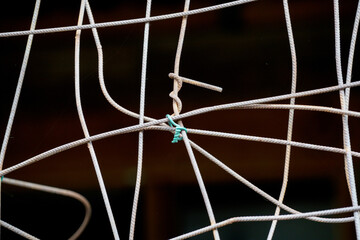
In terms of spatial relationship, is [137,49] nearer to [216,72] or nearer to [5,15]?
[216,72]

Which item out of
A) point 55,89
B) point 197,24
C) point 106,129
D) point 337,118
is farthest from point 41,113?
point 337,118

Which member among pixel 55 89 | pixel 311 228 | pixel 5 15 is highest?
pixel 5 15

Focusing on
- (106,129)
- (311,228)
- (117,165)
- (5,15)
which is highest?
(5,15)

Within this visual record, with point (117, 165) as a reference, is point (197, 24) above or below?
above

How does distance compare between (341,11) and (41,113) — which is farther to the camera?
(41,113)

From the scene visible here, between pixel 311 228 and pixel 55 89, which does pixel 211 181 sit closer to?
pixel 311 228

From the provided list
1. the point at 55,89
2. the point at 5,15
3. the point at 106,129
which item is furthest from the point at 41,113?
A: the point at 5,15
